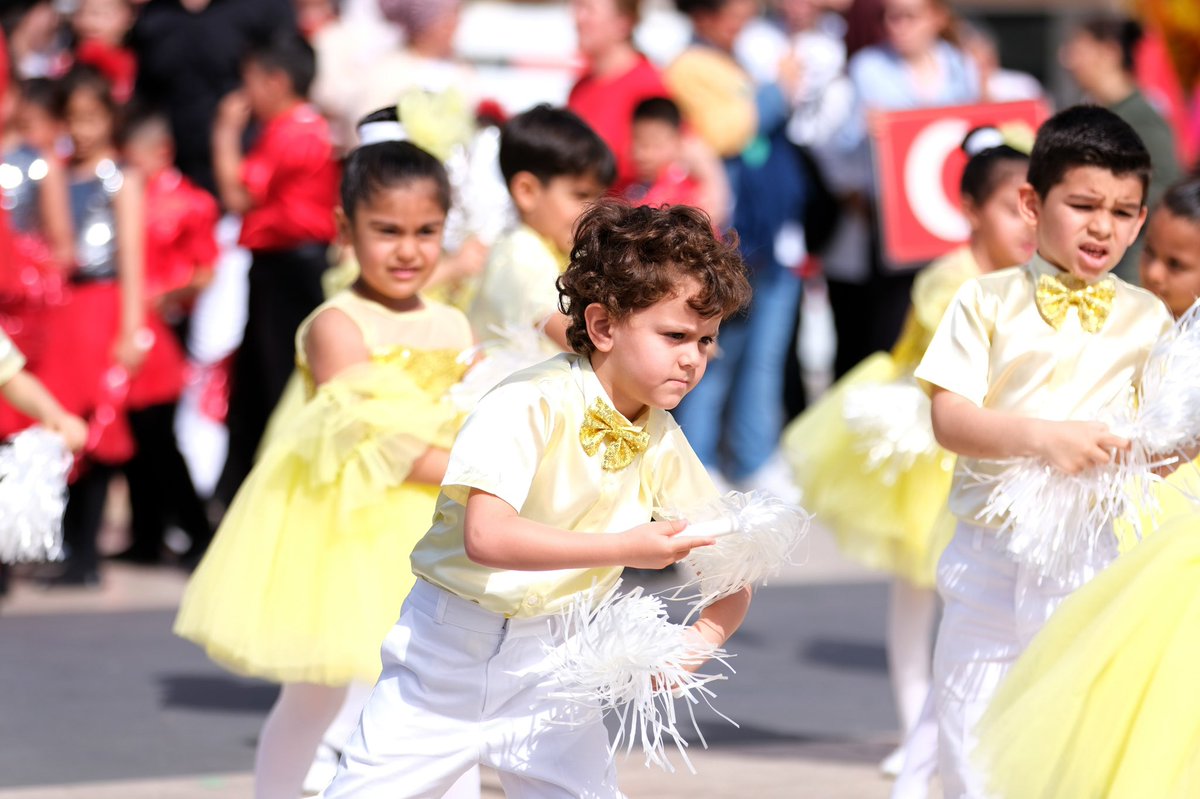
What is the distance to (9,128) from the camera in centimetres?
855

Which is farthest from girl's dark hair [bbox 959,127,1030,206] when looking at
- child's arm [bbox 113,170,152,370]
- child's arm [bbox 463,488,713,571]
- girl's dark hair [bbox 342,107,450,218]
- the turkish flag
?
child's arm [bbox 113,170,152,370]

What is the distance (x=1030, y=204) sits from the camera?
4062mm

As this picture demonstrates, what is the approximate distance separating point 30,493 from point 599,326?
1.66 m

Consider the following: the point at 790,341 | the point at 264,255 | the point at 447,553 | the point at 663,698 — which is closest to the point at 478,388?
the point at 447,553

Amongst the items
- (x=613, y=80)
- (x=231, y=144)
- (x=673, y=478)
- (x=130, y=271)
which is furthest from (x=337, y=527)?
(x=231, y=144)

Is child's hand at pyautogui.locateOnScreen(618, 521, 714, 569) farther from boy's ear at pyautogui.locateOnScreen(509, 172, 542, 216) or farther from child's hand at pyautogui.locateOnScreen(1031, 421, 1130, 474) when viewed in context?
boy's ear at pyautogui.locateOnScreen(509, 172, 542, 216)

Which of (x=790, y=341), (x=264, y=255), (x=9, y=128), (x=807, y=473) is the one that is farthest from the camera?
(x=790, y=341)

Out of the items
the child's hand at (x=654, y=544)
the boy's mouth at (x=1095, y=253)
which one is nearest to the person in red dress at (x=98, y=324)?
the boy's mouth at (x=1095, y=253)

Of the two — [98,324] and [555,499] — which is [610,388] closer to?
[555,499]

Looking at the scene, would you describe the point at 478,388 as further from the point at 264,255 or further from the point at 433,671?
the point at 264,255

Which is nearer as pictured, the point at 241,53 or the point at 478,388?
the point at 478,388

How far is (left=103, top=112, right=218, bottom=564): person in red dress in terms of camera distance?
332 inches

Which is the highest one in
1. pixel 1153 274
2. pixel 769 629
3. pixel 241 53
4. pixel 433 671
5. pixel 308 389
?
pixel 241 53

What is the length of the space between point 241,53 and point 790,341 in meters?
3.47
